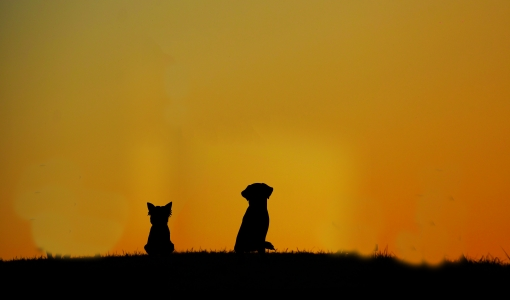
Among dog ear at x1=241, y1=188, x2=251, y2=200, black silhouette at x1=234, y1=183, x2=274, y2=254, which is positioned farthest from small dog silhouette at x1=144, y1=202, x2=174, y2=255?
→ dog ear at x1=241, y1=188, x2=251, y2=200

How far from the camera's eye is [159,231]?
22938 millimetres

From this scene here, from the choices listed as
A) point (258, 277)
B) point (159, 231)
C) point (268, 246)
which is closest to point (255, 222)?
point (268, 246)

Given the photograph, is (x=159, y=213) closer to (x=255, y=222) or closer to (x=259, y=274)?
(x=255, y=222)

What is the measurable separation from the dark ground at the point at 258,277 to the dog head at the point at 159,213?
4.13 metres

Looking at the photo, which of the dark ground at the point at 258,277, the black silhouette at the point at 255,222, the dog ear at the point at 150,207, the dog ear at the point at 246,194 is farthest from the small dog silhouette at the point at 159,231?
the dark ground at the point at 258,277

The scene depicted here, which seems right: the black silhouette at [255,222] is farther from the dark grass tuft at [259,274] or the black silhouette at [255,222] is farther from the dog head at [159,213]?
the dog head at [159,213]

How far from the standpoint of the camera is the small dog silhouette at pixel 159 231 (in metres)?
22.7

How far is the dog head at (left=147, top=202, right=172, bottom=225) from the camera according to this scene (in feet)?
75.7

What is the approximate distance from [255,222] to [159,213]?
4004 millimetres

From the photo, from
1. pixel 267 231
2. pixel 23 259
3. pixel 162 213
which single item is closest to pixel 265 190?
pixel 267 231

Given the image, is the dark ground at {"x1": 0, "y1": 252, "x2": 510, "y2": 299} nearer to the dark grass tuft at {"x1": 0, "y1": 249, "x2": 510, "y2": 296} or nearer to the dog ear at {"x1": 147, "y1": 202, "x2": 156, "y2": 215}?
the dark grass tuft at {"x1": 0, "y1": 249, "x2": 510, "y2": 296}

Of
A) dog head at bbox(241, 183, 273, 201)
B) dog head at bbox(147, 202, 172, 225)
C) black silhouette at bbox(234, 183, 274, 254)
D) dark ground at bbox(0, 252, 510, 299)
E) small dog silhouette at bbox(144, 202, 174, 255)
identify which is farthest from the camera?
dog head at bbox(147, 202, 172, 225)

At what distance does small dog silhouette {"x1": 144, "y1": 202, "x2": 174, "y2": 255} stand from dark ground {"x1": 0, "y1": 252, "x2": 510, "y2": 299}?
368 cm

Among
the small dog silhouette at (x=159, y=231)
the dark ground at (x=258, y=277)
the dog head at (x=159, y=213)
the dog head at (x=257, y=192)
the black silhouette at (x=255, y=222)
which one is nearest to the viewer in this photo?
the dark ground at (x=258, y=277)
